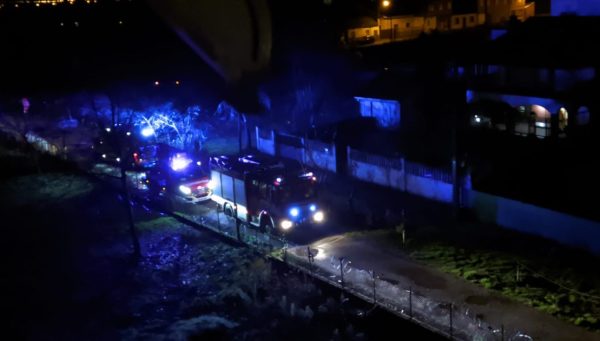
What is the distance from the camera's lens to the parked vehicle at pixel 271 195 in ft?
58.0

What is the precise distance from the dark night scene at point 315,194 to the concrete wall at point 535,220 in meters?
0.05

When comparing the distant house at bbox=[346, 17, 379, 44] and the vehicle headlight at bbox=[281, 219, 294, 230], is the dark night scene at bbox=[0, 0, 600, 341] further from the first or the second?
the distant house at bbox=[346, 17, 379, 44]

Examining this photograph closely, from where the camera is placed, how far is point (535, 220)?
51.8 feet

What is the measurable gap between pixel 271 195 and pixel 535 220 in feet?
24.5

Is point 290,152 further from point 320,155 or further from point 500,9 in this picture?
point 500,9

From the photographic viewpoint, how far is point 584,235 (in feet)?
47.9

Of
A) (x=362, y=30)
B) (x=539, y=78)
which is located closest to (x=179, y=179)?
(x=539, y=78)

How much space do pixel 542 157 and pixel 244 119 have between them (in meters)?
14.4

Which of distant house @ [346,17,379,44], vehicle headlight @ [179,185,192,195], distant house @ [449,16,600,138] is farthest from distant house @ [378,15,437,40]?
vehicle headlight @ [179,185,192,195]

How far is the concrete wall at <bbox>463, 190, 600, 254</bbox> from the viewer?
1454 cm

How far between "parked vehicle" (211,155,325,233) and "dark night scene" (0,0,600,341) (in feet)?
0.23

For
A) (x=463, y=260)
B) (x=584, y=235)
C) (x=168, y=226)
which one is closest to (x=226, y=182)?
(x=168, y=226)

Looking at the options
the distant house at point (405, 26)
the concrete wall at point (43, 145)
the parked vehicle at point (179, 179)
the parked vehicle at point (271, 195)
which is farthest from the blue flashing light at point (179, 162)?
the distant house at point (405, 26)

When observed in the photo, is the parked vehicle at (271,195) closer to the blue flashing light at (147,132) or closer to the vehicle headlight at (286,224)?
the vehicle headlight at (286,224)
